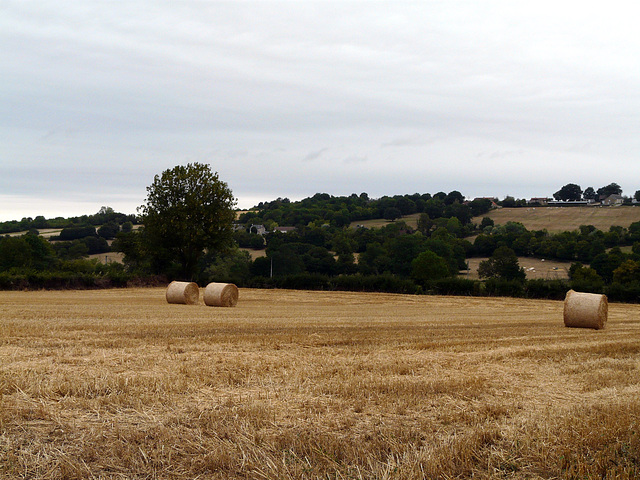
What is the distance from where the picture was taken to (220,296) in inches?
1032

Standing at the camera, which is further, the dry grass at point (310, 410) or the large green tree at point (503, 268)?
the large green tree at point (503, 268)

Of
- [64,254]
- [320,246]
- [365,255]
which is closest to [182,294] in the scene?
[365,255]

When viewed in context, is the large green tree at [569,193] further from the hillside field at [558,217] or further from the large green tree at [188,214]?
the large green tree at [188,214]

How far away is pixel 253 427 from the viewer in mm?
5660

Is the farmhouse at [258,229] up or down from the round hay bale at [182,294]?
up

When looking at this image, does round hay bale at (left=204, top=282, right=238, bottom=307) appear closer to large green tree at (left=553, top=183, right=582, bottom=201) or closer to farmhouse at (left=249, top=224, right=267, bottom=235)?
farmhouse at (left=249, top=224, right=267, bottom=235)

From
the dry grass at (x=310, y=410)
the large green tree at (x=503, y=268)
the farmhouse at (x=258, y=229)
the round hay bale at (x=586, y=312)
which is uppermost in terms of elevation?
the farmhouse at (x=258, y=229)

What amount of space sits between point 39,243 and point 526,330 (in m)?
61.8

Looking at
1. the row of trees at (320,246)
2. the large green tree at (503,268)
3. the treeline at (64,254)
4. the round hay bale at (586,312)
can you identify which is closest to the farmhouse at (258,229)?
the row of trees at (320,246)

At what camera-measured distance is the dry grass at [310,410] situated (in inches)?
192

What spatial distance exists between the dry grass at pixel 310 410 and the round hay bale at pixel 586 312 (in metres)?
7.78

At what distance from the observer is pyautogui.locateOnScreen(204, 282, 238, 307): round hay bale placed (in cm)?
2625

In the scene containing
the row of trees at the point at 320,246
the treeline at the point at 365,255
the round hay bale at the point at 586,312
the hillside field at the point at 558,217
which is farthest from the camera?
the hillside field at the point at 558,217

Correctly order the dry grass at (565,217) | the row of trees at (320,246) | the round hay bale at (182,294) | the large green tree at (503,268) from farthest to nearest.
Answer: the dry grass at (565,217) → the large green tree at (503,268) → the row of trees at (320,246) → the round hay bale at (182,294)
